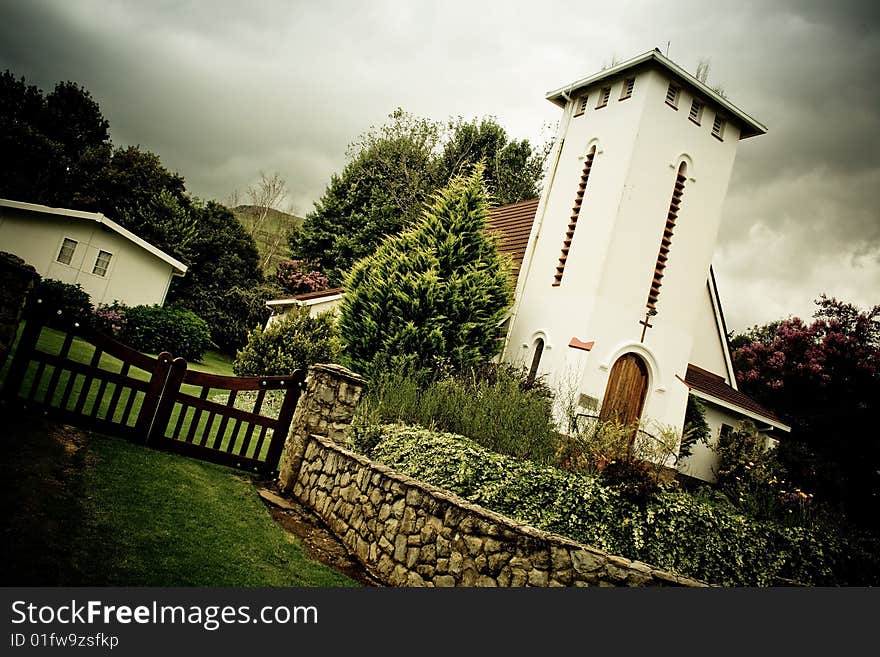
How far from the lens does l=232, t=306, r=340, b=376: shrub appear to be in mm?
13477

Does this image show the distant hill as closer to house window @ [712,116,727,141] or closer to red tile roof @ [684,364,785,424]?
red tile roof @ [684,364,785,424]

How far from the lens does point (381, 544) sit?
559 centimetres

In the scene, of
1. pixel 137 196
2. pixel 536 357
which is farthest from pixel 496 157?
pixel 137 196

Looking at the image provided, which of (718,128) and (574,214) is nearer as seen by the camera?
(574,214)

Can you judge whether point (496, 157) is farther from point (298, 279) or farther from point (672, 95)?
point (672, 95)

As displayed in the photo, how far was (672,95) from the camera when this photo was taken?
13.3 meters

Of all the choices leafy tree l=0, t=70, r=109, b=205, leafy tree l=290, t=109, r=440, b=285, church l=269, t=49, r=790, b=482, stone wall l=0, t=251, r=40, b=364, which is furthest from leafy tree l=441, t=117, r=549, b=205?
stone wall l=0, t=251, r=40, b=364

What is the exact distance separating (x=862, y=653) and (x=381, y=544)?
14.2 ft

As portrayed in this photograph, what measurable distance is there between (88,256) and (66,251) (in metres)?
0.81

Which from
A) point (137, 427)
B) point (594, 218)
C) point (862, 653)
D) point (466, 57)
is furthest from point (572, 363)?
point (137, 427)

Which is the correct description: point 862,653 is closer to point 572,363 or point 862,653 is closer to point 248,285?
point 572,363

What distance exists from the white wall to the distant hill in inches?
586

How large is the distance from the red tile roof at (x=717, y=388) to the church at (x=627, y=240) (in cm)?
360

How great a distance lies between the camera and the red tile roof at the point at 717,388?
16.6m
